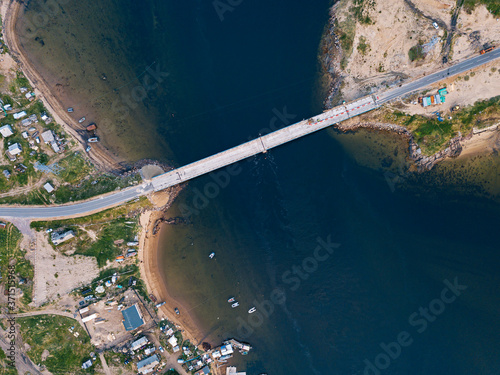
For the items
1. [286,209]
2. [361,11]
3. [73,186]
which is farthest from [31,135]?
[361,11]

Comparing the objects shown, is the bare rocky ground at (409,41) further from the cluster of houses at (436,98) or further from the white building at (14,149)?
the white building at (14,149)

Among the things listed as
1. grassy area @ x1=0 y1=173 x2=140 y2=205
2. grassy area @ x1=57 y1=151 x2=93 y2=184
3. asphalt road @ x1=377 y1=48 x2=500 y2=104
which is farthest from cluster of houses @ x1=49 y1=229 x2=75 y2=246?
asphalt road @ x1=377 y1=48 x2=500 y2=104

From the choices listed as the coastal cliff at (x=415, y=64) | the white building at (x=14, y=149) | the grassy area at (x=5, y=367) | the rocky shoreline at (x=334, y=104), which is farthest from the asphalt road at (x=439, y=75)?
the grassy area at (x=5, y=367)

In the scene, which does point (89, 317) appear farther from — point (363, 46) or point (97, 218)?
point (363, 46)

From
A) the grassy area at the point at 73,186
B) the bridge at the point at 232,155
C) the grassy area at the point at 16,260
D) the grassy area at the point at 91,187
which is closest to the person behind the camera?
the bridge at the point at 232,155

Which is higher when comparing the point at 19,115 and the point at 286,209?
the point at 19,115

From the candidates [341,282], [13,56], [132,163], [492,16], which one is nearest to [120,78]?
[132,163]

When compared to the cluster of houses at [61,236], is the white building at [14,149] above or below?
above
